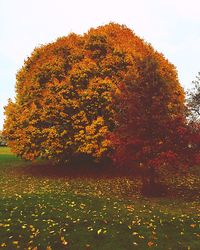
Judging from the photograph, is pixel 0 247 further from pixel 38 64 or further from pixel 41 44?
Answer: pixel 41 44

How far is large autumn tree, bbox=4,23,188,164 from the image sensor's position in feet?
99.5

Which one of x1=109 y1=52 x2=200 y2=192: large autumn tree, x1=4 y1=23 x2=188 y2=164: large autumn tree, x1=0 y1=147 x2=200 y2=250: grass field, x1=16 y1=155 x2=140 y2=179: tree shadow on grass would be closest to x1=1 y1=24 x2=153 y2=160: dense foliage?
x1=4 y1=23 x2=188 y2=164: large autumn tree

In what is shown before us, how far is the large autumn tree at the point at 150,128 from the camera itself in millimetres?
21609

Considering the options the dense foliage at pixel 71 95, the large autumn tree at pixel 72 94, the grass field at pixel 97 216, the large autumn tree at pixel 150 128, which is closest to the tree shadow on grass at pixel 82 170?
the large autumn tree at pixel 72 94

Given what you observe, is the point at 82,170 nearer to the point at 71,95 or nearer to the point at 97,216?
the point at 71,95

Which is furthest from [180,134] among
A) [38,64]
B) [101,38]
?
[38,64]

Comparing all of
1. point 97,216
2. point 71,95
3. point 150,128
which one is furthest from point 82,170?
point 97,216

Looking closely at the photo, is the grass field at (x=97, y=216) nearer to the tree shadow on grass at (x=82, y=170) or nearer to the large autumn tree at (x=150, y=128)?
the large autumn tree at (x=150, y=128)

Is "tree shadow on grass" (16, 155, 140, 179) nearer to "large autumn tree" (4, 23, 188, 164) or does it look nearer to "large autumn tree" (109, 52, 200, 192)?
"large autumn tree" (4, 23, 188, 164)

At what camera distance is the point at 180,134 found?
71.5 feet

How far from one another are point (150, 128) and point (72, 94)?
10.9m

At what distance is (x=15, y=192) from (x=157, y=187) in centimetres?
892

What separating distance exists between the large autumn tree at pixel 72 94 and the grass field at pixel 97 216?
3907 millimetres

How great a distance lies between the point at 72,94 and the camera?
31.2 metres
